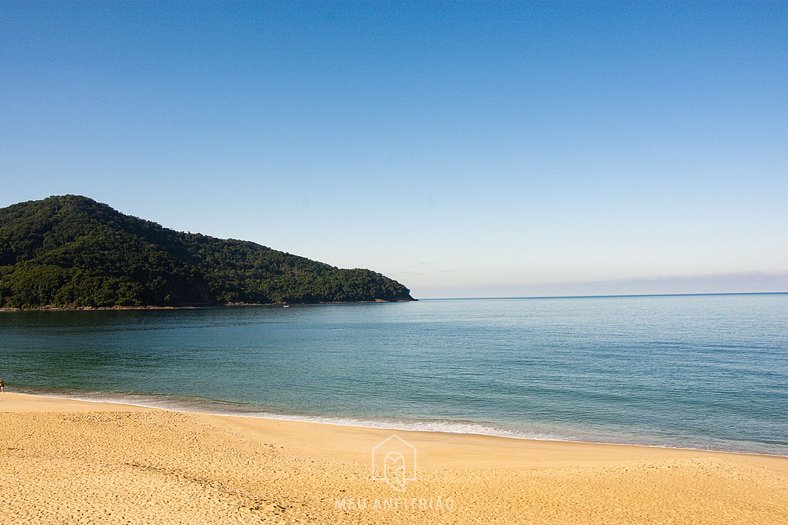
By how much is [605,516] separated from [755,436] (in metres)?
13.3

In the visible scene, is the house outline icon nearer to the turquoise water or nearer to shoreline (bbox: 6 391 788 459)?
shoreline (bbox: 6 391 788 459)

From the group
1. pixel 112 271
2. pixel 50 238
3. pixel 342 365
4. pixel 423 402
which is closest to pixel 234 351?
pixel 342 365

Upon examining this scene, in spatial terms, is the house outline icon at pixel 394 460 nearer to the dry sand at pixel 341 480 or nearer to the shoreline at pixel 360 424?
the dry sand at pixel 341 480

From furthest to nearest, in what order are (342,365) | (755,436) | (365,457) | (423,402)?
(342,365) → (423,402) → (755,436) → (365,457)

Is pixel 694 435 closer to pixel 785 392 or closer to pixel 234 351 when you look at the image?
pixel 785 392

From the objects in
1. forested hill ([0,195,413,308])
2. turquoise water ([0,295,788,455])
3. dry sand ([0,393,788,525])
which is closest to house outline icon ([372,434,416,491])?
dry sand ([0,393,788,525])

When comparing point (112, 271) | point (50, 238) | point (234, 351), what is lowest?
point (234, 351)

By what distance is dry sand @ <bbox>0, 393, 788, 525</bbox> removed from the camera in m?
11.0

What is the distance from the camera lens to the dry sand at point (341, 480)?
11.0 metres

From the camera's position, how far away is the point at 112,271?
154 meters

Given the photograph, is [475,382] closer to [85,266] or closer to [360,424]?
[360,424]

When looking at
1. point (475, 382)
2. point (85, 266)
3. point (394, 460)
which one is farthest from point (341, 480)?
point (85, 266)

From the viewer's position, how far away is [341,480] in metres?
13.6

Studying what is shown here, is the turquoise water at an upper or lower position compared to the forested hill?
lower
